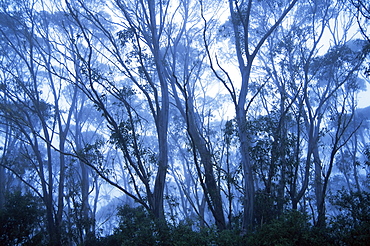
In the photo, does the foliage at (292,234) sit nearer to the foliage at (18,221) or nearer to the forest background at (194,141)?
the forest background at (194,141)

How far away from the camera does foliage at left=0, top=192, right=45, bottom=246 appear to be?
6492mm

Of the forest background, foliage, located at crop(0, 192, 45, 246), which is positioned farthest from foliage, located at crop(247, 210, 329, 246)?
foliage, located at crop(0, 192, 45, 246)

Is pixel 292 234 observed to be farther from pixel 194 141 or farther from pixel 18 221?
pixel 18 221

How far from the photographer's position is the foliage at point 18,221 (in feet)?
21.3

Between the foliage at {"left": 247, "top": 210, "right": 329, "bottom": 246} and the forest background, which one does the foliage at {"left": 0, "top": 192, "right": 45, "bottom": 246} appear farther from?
the foliage at {"left": 247, "top": 210, "right": 329, "bottom": 246}

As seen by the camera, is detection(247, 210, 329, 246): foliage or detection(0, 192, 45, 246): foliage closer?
detection(247, 210, 329, 246): foliage

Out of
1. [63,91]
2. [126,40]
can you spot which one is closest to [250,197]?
[126,40]

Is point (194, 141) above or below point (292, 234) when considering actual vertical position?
above

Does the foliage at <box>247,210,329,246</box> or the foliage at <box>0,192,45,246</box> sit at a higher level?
the foliage at <box>0,192,45,246</box>

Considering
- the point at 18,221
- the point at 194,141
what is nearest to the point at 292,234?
the point at 194,141

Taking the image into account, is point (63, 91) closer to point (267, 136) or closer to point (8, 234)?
point (8, 234)

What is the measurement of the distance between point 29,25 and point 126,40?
510 centimetres

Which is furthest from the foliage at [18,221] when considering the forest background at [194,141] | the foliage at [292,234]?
the foliage at [292,234]

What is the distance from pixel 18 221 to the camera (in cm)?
672
